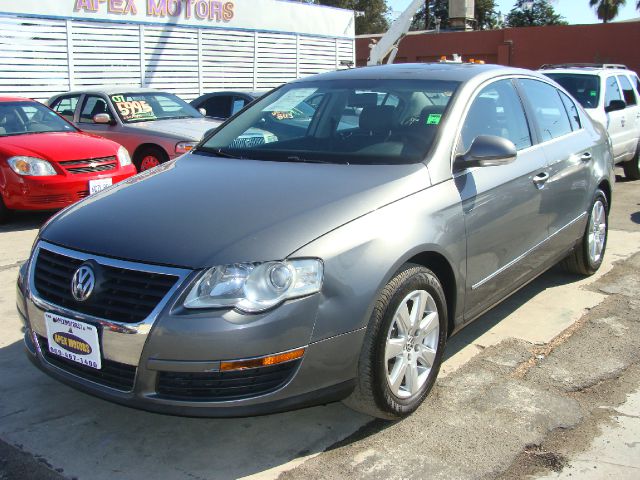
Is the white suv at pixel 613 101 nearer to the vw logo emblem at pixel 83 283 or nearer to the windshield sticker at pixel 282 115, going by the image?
the windshield sticker at pixel 282 115

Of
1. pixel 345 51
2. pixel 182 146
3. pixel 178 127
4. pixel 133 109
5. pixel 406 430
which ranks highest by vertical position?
pixel 345 51

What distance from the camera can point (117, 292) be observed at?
9.32ft

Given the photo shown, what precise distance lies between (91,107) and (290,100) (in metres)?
6.56

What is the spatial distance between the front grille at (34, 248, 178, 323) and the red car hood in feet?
16.0

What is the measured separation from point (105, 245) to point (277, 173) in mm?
1004

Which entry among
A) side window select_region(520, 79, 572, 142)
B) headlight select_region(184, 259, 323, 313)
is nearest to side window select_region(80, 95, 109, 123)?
side window select_region(520, 79, 572, 142)

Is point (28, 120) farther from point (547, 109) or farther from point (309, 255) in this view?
point (309, 255)

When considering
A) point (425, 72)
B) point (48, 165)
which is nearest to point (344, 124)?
point (425, 72)

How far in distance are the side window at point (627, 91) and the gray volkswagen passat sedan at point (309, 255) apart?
678 cm

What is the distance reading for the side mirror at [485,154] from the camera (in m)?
3.61

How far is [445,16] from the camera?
58469 mm

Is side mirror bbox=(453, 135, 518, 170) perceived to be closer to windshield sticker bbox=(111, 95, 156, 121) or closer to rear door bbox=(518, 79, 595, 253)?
rear door bbox=(518, 79, 595, 253)

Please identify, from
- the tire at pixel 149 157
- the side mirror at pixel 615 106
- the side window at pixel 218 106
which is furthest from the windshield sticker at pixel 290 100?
the side window at pixel 218 106

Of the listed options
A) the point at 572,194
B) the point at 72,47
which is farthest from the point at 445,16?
the point at 572,194
